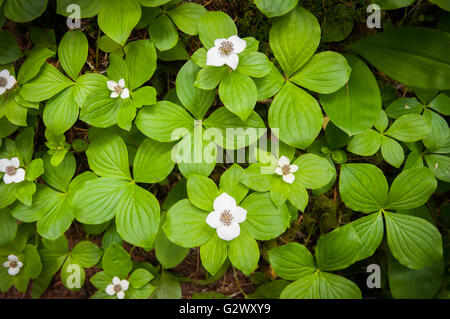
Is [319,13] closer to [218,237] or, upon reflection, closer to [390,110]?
[390,110]

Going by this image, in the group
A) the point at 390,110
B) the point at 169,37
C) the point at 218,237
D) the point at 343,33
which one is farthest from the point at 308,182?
the point at 169,37

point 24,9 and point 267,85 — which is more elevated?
point 24,9

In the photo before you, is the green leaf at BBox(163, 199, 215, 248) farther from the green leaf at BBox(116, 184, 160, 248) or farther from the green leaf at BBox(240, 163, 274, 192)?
the green leaf at BBox(240, 163, 274, 192)

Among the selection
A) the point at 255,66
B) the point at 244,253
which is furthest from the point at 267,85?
the point at 244,253

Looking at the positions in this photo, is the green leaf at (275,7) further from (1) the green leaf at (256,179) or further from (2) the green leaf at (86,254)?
(2) the green leaf at (86,254)

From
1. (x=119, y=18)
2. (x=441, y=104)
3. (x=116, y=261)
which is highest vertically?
(x=119, y=18)

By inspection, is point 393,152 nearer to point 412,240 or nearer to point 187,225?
point 412,240
